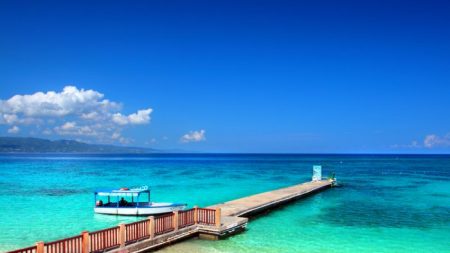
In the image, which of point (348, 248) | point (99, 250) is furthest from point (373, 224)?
point (99, 250)

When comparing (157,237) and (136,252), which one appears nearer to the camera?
(136,252)

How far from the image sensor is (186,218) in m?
19.9

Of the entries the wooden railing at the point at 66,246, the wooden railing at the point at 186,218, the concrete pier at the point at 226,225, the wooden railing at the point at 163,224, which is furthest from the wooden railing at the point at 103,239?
the wooden railing at the point at 186,218

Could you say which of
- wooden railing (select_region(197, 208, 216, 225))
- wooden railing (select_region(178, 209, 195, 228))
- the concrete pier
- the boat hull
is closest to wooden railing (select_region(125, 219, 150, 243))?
the concrete pier

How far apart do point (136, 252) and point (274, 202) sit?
16.5 m

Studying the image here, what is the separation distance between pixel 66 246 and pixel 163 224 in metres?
4.98

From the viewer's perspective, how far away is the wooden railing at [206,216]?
2038 cm

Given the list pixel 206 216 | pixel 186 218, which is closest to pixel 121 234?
pixel 186 218

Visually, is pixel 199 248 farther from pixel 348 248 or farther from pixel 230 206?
pixel 230 206

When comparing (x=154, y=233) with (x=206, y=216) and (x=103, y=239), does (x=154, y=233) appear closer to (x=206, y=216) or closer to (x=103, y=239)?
(x=103, y=239)

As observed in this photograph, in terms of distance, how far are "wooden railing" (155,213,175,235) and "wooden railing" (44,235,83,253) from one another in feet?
13.0

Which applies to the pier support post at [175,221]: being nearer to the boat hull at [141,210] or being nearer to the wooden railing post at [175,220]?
the wooden railing post at [175,220]

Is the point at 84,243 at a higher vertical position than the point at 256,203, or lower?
higher

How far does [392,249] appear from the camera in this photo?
19.7 meters
